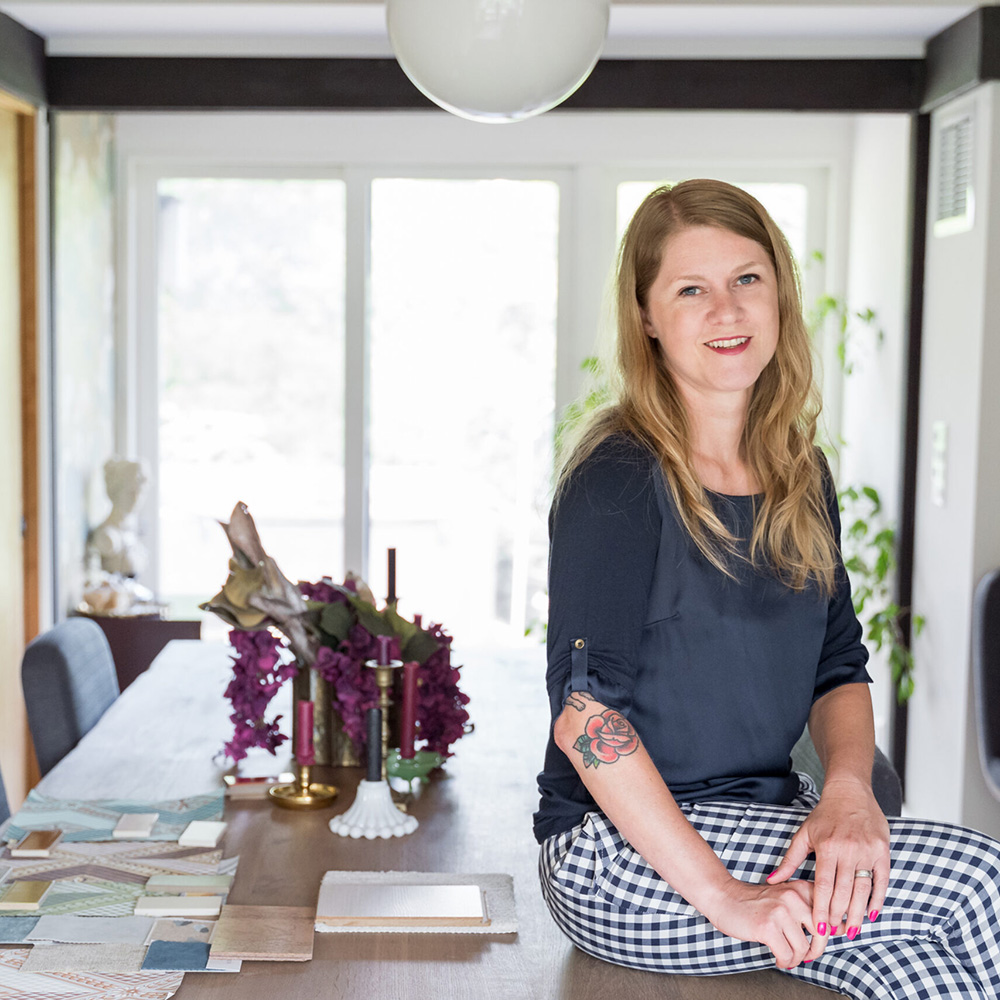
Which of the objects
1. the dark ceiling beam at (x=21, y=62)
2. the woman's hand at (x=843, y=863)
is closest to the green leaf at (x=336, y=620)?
the woman's hand at (x=843, y=863)

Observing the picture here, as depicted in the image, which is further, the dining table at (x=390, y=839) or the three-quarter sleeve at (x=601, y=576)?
the three-quarter sleeve at (x=601, y=576)

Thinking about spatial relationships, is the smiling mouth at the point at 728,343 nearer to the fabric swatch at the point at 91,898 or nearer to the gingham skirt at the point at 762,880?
the gingham skirt at the point at 762,880

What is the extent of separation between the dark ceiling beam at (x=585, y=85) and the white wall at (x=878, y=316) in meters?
0.30

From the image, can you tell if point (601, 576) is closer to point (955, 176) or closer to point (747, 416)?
point (747, 416)

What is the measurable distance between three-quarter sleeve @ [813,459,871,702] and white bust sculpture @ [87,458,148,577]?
2883 millimetres

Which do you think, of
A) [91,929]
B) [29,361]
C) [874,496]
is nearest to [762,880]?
[91,929]

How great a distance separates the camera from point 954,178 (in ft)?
10.9

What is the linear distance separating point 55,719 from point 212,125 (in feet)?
8.84

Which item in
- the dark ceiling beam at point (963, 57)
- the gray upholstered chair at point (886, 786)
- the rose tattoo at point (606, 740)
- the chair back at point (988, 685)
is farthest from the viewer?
the dark ceiling beam at point (963, 57)

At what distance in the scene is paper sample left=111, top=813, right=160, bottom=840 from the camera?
5.24 ft

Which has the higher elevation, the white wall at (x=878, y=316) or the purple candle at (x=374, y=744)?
the white wall at (x=878, y=316)

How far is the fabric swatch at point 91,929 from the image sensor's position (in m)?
1.29

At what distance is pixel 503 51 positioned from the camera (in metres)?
1.38

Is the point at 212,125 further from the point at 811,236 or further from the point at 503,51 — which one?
the point at 503,51
